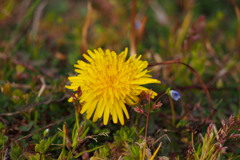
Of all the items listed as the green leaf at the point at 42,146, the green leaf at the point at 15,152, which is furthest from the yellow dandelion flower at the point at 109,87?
the green leaf at the point at 15,152

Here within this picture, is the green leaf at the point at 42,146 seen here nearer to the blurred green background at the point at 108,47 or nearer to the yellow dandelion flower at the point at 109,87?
the blurred green background at the point at 108,47

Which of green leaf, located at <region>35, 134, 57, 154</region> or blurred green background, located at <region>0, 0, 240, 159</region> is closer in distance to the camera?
green leaf, located at <region>35, 134, 57, 154</region>

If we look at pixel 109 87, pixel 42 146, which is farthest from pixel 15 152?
pixel 109 87

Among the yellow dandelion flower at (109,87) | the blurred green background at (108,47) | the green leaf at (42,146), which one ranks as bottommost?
the green leaf at (42,146)

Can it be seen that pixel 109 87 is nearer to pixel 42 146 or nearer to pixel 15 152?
pixel 42 146

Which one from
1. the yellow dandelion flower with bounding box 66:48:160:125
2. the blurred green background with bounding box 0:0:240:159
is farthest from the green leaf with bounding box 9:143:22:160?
the yellow dandelion flower with bounding box 66:48:160:125

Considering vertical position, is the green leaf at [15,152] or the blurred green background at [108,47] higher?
the blurred green background at [108,47]

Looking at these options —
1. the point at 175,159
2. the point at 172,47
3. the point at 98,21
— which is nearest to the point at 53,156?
the point at 175,159

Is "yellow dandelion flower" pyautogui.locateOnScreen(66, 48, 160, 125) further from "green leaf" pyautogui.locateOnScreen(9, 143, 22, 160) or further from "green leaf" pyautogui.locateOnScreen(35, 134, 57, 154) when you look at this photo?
"green leaf" pyautogui.locateOnScreen(9, 143, 22, 160)
